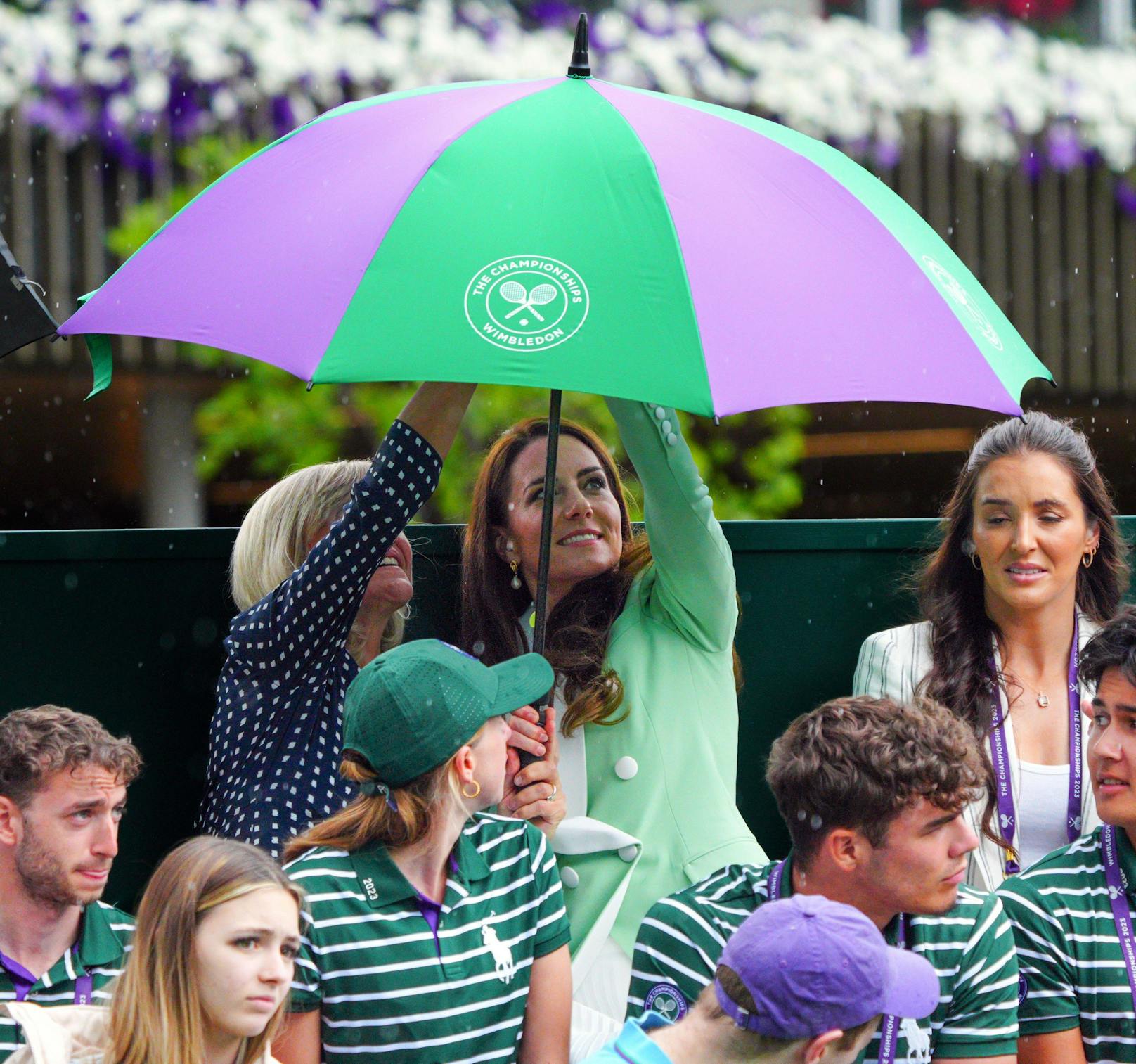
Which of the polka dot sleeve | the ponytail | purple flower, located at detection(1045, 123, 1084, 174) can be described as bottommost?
the ponytail

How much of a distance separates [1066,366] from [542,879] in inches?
243

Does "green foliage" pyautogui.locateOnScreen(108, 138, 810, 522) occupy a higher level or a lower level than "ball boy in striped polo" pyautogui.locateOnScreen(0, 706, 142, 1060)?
higher

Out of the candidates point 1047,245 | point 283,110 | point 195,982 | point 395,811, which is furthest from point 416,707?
point 1047,245

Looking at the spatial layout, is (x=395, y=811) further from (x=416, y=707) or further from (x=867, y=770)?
(x=867, y=770)

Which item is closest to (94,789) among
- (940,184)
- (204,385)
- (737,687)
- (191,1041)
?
(191,1041)

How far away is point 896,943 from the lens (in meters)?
2.93

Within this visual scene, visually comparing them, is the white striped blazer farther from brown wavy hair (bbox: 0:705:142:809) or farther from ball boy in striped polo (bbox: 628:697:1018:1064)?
brown wavy hair (bbox: 0:705:142:809)

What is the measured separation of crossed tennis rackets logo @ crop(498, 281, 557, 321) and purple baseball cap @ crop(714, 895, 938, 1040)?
3.45ft

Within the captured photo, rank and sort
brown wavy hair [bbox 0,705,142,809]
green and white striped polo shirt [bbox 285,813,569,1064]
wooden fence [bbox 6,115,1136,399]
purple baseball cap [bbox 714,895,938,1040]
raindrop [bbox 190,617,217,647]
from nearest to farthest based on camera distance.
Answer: purple baseball cap [bbox 714,895,938,1040] → green and white striped polo shirt [bbox 285,813,569,1064] → brown wavy hair [bbox 0,705,142,809] → raindrop [bbox 190,617,217,647] → wooden fence [bbox 6,115,1136,399]

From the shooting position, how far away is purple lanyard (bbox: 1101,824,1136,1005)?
307 cm

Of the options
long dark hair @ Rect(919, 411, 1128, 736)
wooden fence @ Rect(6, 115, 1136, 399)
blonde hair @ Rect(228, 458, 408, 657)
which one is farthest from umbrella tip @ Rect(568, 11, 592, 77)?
wooden fence @ Rect(6, 115, 1136, 399)

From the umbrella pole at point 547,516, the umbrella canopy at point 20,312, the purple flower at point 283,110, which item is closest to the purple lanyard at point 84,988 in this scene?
the umbrella pole at point 547,516

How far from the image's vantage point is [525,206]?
2.90 m

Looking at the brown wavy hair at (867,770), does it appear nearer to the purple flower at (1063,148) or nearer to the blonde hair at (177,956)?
→ the blonde hair at (177,956)
